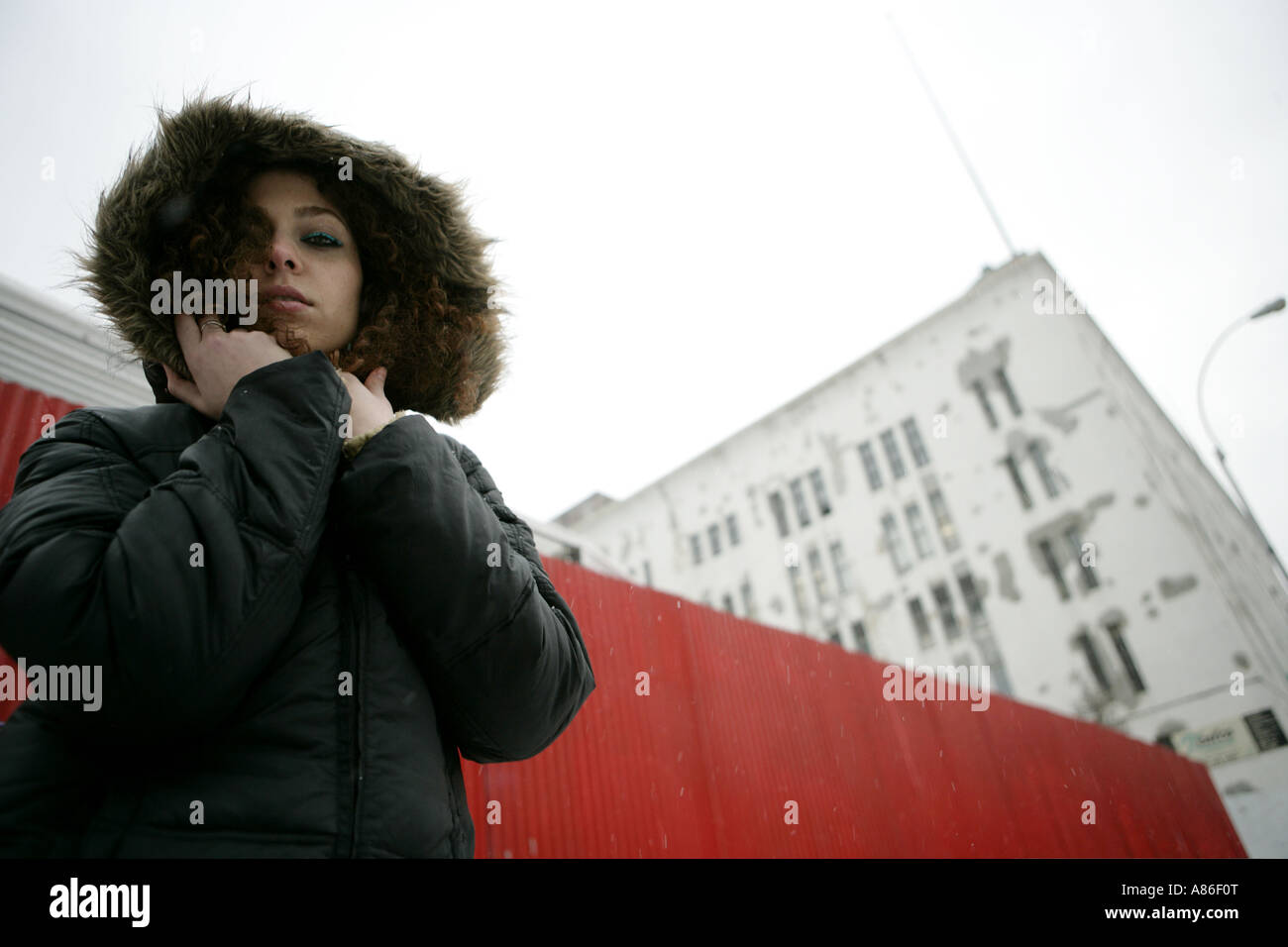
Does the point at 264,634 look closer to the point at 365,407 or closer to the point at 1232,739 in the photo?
the point at 365,407

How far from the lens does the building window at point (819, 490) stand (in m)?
26.2

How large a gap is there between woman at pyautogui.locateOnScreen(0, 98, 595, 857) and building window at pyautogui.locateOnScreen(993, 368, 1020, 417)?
23.4m

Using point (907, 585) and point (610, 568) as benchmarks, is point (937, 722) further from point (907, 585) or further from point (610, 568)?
point (907, 585)

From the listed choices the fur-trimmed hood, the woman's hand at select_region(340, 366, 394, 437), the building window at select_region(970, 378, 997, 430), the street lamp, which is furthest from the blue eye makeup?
the building window at select_region(970, 378, 997, 430)

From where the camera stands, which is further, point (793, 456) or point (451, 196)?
point (793, 456)

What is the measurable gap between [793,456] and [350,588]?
26770 mm

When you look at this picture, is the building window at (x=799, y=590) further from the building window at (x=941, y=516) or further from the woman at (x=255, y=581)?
the woman at (x=255, y=581)

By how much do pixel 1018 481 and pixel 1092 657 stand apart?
505 cm

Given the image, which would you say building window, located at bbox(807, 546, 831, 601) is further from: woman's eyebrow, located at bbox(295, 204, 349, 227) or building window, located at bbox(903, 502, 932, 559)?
woman's eyebrow, located at bbox(295, 204, 349, 227)

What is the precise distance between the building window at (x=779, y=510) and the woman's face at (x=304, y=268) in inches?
1023

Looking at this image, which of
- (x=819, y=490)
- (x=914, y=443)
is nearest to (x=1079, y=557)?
(x=914, y=443)

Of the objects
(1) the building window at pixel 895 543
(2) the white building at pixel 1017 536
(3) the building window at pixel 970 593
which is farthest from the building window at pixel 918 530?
(3) the building window at pixel 970 593

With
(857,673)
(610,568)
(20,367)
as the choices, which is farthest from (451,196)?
(610,568)

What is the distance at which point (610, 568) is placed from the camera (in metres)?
8.55
